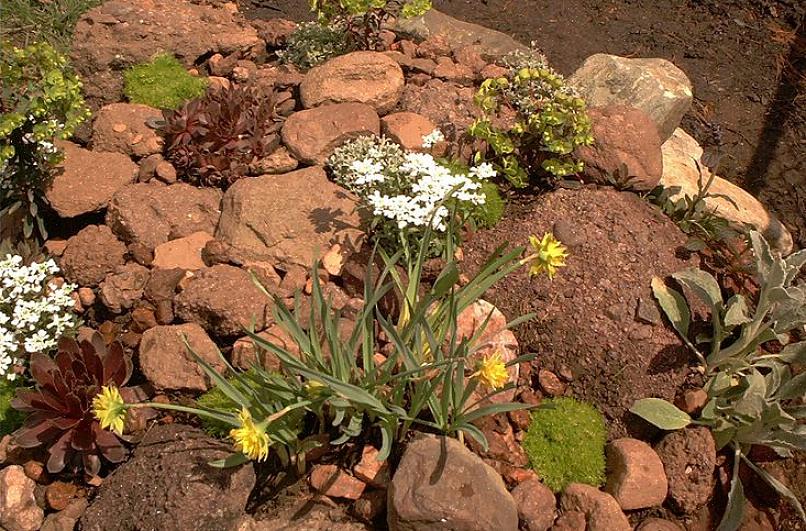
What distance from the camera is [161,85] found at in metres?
4.49

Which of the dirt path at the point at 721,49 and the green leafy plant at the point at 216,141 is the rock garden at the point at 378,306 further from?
the dirt path at the point at 721,49

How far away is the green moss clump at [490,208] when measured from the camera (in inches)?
143

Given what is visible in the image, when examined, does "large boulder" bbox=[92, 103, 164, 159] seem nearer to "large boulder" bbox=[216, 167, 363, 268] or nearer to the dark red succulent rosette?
"large boulder" bbox=[216, 167, 363, 268]

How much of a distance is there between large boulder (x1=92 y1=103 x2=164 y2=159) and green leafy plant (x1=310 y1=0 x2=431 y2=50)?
4.70 ft

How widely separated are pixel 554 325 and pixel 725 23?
418 centimetres

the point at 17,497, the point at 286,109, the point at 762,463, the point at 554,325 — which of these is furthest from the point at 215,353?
the point at 762,463

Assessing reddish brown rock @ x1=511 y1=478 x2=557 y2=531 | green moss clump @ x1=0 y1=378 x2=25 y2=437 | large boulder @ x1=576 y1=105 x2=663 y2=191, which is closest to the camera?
reddish brown rock @ x1=511 y1=478 x2=557 y2=531

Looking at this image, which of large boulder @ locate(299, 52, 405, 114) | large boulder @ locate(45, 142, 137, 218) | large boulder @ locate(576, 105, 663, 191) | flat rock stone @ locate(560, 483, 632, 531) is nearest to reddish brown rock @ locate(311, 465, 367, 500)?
flat rock stone @ locate(560, 483, 632, 531)

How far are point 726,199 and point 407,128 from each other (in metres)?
2.05

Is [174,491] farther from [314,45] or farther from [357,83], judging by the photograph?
[314,45]

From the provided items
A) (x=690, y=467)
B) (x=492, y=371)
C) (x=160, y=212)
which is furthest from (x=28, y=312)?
(x=690, y=467)

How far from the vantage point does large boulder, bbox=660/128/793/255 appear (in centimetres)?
406

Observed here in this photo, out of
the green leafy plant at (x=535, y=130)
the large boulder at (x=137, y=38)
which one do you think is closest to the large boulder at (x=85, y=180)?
the large boulder at (x=137, y=38)

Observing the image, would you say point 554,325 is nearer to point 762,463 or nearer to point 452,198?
point 452,198
